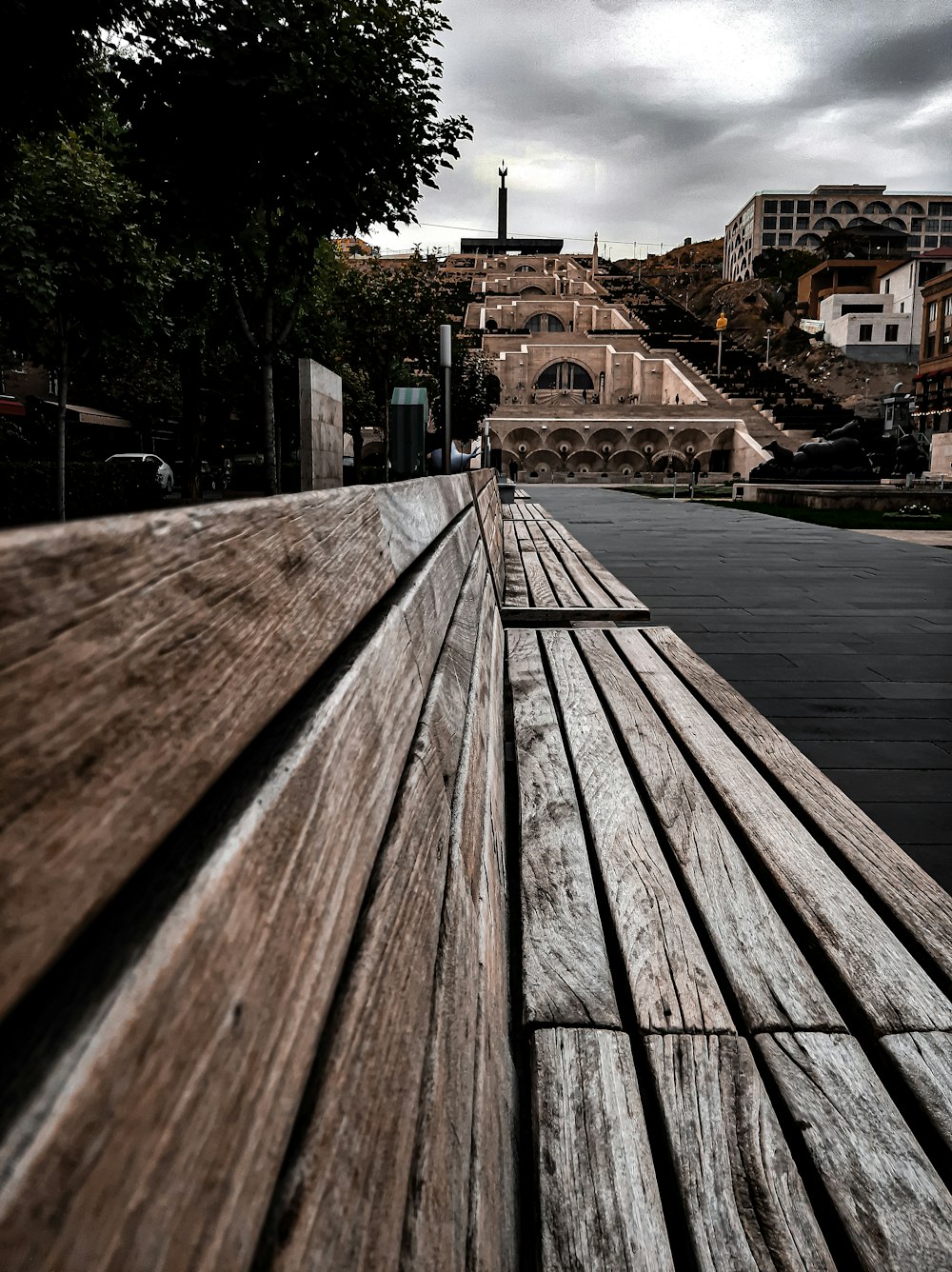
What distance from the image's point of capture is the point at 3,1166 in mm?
278

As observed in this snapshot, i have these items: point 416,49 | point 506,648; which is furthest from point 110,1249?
point 416,49

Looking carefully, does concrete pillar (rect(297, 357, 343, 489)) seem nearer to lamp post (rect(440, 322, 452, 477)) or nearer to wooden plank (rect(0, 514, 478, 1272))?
wooden plank (rect(0, 514, 478, 1272))

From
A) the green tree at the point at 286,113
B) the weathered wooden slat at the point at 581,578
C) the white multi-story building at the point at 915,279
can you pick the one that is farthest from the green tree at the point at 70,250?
the white multi-story building at the point at 915,279

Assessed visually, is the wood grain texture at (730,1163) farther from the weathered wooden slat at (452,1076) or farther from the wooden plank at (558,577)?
the wooden plank at (558,577)

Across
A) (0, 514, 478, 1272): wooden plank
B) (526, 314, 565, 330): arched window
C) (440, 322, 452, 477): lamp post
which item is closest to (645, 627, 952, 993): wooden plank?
(0, 514, 478, 1272): wooden plank

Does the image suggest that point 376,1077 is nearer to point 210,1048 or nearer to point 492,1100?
point 210,1048

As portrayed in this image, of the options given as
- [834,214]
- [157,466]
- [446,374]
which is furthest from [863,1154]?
[834,214]

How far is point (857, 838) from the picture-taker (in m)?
1.89

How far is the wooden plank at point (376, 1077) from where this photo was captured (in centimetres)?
45

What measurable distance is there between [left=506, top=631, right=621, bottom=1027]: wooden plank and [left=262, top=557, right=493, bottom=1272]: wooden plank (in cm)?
46

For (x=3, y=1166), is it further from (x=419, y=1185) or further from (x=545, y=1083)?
(x=545, y=1083)

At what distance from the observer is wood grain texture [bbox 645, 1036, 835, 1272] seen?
908 millimetres

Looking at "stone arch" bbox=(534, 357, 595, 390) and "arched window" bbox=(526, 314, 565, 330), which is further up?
"arched window" bbox=(526, 314, 565, 330)

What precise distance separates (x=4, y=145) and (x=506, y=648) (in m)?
4.83
